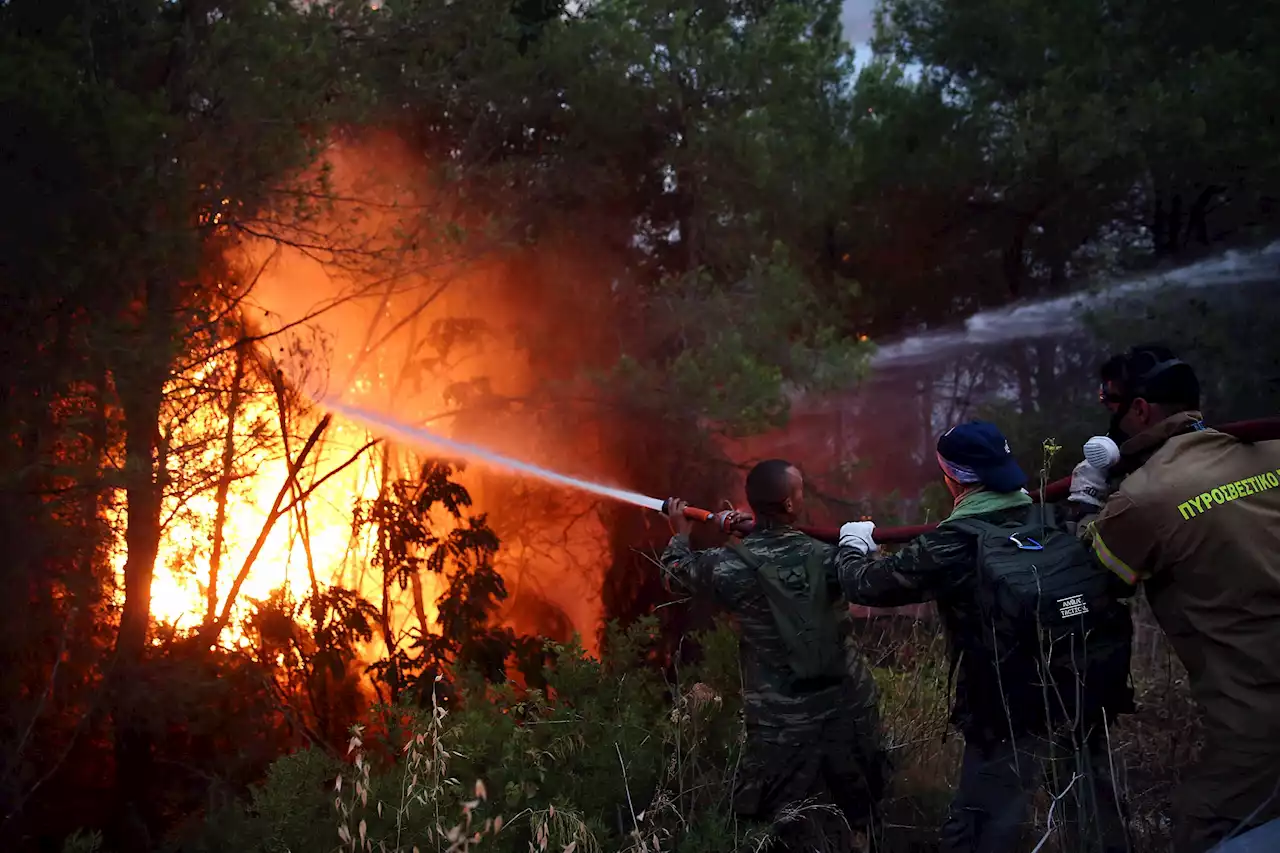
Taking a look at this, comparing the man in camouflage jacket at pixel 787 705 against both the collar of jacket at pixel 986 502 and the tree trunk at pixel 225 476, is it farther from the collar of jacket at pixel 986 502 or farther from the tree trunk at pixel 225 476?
the tree trunk at pixel 225 476

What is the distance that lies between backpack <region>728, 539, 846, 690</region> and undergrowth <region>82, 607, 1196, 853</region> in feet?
1.77

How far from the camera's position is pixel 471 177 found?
8734mm

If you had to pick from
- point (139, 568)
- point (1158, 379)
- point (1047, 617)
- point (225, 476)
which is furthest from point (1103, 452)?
point (139, 568)

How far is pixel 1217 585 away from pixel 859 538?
1.19 metres

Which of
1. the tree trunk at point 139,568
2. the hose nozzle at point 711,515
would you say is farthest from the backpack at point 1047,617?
the tree trunk at point 139,568

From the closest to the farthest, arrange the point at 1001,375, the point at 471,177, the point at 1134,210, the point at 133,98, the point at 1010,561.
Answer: the point at 1010,561, the point at 133,98, the point at 471,177, the point at 1134,210, the point at 1001,375

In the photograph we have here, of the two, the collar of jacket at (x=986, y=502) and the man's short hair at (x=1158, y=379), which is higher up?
the man's short hair at (x=1158, y=379)

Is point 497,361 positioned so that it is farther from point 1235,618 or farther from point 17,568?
point 1235,618

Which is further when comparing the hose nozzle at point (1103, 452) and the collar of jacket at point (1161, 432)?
the hose nozzle at point (1103, 452)

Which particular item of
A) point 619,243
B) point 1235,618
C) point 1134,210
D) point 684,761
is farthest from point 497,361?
point 1235,618

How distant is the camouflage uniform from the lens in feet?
12.4

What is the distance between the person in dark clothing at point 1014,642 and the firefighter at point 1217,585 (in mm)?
226

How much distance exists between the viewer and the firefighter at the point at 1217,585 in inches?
114

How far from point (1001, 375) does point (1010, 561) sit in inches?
471
